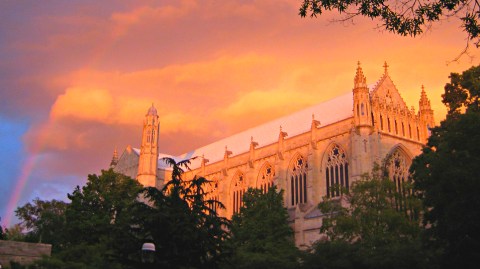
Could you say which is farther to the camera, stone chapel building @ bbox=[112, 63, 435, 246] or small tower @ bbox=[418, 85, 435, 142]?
small tower @ bbox=[418, 85, 435, 142]

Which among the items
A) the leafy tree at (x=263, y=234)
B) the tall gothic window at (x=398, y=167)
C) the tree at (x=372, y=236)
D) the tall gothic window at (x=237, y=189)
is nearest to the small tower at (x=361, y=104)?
the tall gothic window at (x=398, y=167)

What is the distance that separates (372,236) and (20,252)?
24389 millimetres

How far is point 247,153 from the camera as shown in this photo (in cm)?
6700

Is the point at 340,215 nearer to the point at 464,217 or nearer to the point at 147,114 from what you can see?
the point at 464,217

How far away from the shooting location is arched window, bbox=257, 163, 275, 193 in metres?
62.8

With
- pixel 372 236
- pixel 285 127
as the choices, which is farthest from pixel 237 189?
pixel 372 236

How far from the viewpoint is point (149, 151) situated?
8019 centimetres

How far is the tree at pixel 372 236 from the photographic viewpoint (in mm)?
29203

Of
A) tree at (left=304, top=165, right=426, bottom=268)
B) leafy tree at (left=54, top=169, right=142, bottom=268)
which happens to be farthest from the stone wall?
tree at (left=304, top=165, right=426, bottom=268)

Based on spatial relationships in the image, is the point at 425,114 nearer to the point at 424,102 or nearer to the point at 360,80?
the point at 424,102

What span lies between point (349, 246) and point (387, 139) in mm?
22921

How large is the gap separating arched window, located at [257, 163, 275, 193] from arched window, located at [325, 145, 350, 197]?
9.38 metres

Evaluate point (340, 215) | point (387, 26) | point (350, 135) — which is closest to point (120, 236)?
point (387, 26)

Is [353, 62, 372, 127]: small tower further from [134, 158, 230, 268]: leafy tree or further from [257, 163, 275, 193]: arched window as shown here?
[134, 158, 230, 268]: leafy tree
